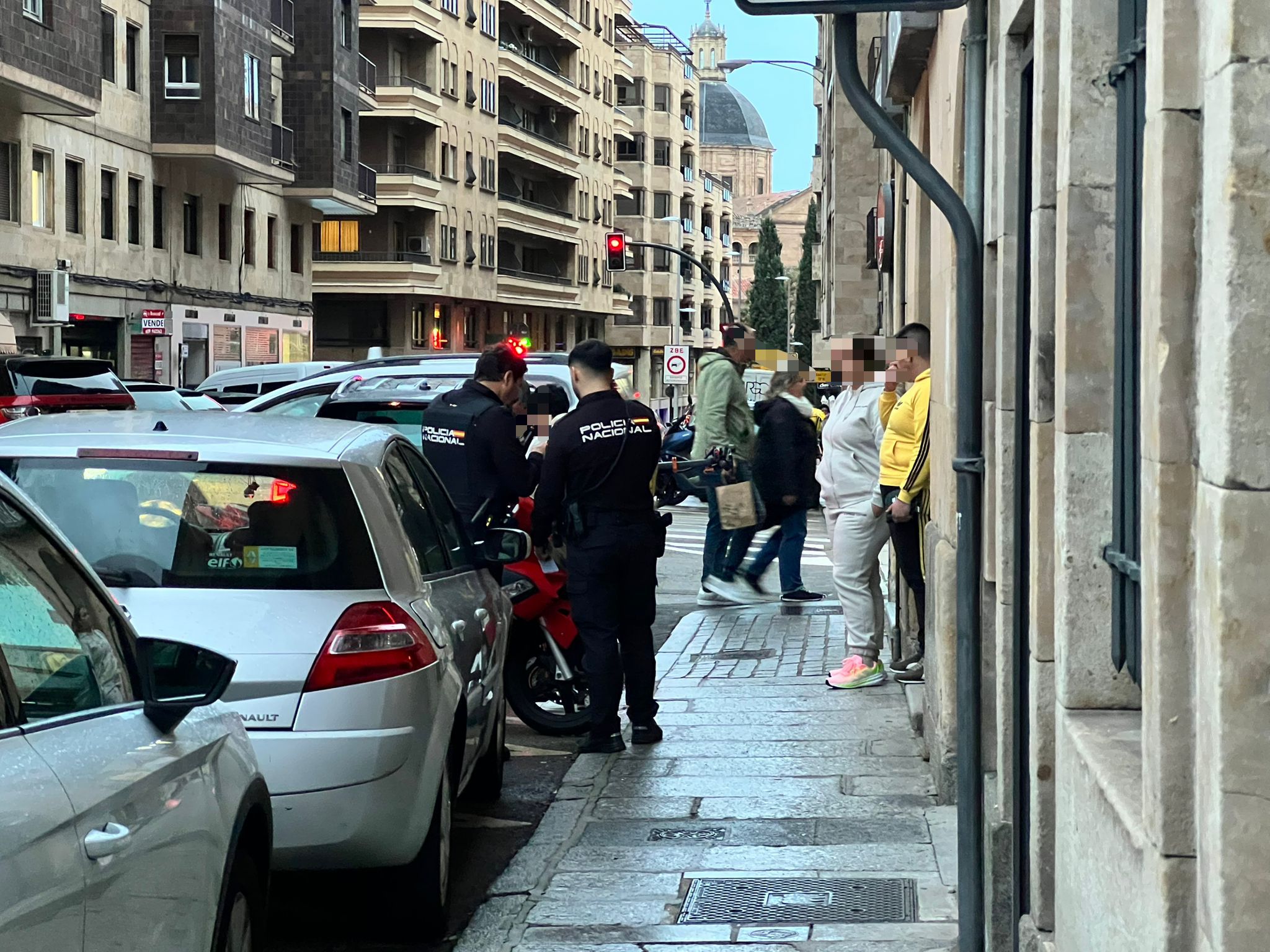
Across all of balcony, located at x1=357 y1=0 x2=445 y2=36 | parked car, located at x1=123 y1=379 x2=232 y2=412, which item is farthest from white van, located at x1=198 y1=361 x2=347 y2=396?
balcony, located at x1=357 y1=0 x2=445 y2=36

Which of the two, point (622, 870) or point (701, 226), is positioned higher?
point (701, 226)

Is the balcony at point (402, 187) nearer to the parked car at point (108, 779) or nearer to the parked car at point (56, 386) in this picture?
the parked car at point (56, 386)

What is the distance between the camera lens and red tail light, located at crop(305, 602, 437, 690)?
5.34m

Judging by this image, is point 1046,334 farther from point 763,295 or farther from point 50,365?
point 763,295

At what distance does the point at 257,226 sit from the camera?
46.7 meters

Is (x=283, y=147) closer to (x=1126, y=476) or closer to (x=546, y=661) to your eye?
(x=546, y=661)

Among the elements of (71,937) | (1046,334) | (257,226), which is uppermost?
(257,226)

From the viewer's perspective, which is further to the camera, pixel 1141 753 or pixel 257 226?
pixel 257 226

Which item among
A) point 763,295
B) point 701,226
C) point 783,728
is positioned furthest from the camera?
point 763,295

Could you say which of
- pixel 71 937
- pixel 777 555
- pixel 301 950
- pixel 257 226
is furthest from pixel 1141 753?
pixel 257 226

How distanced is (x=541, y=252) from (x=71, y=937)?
79123mm

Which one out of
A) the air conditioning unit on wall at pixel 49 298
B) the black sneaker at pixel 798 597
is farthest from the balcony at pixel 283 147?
the black sneaker at pixel 798 597

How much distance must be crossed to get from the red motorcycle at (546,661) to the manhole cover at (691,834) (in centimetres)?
209

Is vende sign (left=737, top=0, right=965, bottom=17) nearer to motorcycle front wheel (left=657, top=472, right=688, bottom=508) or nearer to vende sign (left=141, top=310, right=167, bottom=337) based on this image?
motorcycle front wheel (left=657, top=472, right=688, bottom=508)
